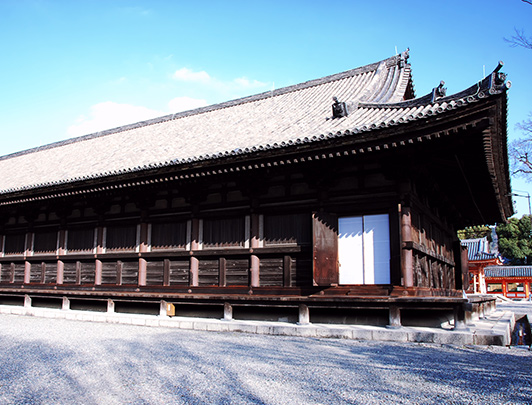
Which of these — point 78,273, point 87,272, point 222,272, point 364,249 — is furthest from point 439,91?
point 78,273

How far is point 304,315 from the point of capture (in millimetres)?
10016

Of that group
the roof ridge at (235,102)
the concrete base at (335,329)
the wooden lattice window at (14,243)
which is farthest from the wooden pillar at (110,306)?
the roof ridge at (235,102)

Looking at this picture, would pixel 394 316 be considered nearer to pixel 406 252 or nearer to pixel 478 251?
pixel 406 252

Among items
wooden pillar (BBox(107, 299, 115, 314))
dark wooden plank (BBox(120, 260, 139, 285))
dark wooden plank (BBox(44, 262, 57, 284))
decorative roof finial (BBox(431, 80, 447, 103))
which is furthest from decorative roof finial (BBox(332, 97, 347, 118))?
dark wooden plank (BBox(44, 262, 57, 284))

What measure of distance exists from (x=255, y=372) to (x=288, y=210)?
18.1 feet

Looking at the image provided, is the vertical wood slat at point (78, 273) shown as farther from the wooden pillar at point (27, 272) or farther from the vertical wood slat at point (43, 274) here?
the wooden pillar at point (27, 272)

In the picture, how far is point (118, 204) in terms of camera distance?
1370 centimetres

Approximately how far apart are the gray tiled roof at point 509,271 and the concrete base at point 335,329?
106ft

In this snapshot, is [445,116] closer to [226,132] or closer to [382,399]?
[382,399]

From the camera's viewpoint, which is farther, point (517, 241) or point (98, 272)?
point (517, 241)

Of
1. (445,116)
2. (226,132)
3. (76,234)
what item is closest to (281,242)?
(445,116)

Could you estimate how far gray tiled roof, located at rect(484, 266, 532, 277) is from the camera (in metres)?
37.8

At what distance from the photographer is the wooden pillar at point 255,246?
10945 mm

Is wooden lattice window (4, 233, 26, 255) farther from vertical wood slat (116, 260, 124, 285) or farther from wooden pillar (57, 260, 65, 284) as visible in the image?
vertical wood slat (116, 260, 124, 285)
